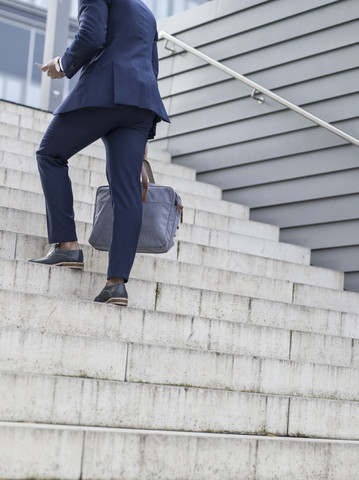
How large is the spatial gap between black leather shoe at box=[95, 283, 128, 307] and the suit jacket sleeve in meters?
0.92

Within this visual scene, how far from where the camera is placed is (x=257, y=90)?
619 centimetres

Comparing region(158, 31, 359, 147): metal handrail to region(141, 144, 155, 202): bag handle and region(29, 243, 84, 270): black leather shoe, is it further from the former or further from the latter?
region(29, 243, 84, 270): black leather shoe

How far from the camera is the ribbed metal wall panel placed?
5621mm

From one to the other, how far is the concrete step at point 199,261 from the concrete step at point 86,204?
1.87ft

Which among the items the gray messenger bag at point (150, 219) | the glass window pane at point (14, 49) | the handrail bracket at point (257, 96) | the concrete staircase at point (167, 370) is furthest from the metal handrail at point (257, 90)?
the glass window pane at point (14, 49)

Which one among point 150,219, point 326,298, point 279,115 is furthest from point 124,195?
point 279,115

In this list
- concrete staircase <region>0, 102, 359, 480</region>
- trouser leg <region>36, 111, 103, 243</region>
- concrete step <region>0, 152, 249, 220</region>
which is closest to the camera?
concrete staircase <region>0, 102, 359, 480</region>

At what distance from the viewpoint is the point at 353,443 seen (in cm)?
321

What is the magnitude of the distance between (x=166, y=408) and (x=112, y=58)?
4.62ft

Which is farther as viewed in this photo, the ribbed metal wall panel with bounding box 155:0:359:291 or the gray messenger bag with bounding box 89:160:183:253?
the ribbed metal wall panel with bounding box 155:0:359:291

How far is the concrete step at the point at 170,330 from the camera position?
3348 mm

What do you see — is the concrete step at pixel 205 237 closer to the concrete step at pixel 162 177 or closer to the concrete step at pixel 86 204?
the concrete step at pixel 86 204

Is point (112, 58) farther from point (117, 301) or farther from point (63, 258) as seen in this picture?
point (117, 301)

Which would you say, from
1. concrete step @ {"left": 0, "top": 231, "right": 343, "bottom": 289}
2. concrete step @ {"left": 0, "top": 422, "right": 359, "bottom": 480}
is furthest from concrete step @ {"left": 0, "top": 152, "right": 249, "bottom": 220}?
concrete step @ {"left": 0, "top": 422, "right": 359, "bottom": 480}
